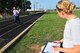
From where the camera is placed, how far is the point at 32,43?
1434cm

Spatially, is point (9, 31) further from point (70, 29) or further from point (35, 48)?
point (70, 29)

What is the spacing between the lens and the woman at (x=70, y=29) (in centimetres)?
461

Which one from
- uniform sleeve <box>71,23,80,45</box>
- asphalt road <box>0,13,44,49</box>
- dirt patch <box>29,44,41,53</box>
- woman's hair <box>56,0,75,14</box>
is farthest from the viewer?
asphalt road <box>0,13,44,49</box>

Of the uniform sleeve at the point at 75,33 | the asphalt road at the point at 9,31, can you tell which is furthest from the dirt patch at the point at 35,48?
the uniform sleeve at the point at 75,33

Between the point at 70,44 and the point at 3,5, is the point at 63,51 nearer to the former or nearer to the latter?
the point at 70,44

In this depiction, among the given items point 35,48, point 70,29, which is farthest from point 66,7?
point 35,48

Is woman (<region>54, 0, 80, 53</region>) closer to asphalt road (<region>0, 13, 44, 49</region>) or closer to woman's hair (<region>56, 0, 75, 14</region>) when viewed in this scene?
woman's hair (<region>56, 0, 75, 14</region>)

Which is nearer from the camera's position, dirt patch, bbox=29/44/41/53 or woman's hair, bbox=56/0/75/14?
woman's hair, bbox=56/0/75/14

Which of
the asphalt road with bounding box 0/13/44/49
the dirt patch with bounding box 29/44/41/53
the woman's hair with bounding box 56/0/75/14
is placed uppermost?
the woman's hair with bounding box 56/0/75/14

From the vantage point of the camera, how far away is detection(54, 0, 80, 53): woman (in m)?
4.61

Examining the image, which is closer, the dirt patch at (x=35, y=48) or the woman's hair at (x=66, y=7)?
the woman's hair at (x=66, y=7)

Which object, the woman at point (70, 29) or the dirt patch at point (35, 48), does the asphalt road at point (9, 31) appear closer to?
the dirt patch at point (35, 48)

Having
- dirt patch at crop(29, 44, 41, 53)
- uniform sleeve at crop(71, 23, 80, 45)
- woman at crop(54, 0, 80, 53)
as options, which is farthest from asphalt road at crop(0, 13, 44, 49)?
uniform sleeve at crop(71, 23, 80, 45)

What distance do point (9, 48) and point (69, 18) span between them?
848cm
